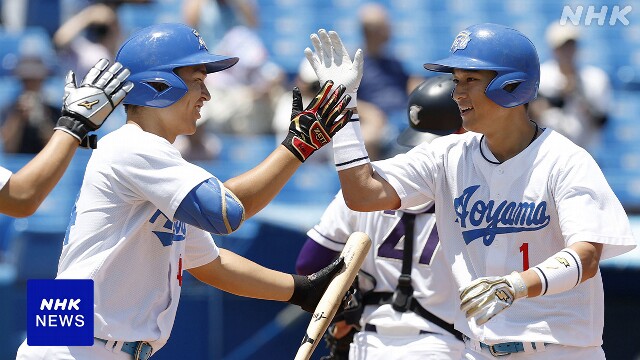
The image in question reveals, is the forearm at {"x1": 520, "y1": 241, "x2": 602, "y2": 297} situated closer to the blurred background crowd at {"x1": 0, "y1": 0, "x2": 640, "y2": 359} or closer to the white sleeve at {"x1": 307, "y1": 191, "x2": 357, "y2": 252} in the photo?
the white sleeve at {"x1": 307, "y1": 191, "x2": 357, "y2": 252}

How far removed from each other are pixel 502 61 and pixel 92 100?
4.75ft

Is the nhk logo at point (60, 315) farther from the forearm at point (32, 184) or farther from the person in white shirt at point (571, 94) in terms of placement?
the person in white shirt at point (571, 94)

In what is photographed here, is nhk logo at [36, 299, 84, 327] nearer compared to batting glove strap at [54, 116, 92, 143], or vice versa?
batting glove strap at [54, 116, 92, 143]

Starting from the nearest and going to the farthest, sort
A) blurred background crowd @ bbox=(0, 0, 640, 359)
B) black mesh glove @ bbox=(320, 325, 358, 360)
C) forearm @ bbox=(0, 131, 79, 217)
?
forearm @ bbox=(0, 131, 79, 217) → black mesh glove @ bbox=(320, 325, 358, 360) → blurred background crowd @ bbox=(0, 0, 640, 359)

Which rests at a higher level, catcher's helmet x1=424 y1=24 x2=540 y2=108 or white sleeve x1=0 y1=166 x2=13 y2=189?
catcher's helmet x1=424 y1=24 x2=540 y2=108

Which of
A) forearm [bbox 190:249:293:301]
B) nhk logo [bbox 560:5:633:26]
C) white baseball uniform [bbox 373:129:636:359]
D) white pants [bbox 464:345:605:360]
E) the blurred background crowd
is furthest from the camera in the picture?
nhk logo [bbox 560:5:633:26]

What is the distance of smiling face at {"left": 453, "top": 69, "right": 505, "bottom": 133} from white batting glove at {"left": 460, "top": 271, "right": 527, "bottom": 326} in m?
0.72

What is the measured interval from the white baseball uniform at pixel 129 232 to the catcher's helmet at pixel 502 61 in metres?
1.05

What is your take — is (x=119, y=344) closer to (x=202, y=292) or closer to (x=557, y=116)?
(x=202, y=292)

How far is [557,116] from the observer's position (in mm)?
8750

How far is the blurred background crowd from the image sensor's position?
693cm

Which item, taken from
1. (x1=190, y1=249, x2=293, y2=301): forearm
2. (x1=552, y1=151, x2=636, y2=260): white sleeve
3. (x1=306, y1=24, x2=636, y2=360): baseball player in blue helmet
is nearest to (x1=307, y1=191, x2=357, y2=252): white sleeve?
(x1=190, y1=249, x2=293, y2=301): forearm

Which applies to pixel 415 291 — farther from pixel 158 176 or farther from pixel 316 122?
pixel 158 176

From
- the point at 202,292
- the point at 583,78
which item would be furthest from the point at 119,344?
the point at 583,78
